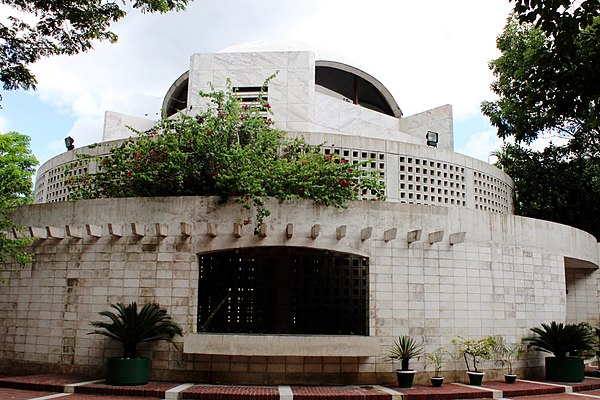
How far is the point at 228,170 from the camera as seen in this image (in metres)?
12.3

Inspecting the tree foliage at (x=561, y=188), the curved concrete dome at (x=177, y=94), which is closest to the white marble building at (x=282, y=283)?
the tree foliage at (x=561, y=188)

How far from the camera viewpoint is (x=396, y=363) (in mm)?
11852

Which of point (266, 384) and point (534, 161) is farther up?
point (534, 161)

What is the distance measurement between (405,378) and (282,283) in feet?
10.4

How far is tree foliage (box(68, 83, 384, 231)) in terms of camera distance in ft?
40.0

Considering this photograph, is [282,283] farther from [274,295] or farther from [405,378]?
[405,378]

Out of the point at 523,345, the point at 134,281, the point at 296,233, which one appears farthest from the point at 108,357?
the point at 523,345

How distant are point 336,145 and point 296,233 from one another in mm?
4580

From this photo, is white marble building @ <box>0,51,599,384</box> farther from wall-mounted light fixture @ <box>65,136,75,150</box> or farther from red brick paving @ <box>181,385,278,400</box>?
wall-mounted light fixture @ <box>65,136,75,150</box>

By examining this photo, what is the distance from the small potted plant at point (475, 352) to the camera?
11898 mm

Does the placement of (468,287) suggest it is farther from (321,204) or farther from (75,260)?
(75,260)

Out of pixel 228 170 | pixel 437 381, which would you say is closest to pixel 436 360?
pixel 437 381

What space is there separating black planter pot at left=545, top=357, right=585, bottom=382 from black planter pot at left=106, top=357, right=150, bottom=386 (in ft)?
28.3

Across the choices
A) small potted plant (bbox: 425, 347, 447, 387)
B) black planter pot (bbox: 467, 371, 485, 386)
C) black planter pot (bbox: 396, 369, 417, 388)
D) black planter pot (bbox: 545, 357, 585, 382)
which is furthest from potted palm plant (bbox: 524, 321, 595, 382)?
black planter pot (bbox: 396, 369, 417, 388)
